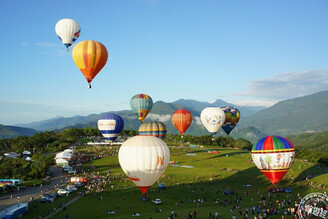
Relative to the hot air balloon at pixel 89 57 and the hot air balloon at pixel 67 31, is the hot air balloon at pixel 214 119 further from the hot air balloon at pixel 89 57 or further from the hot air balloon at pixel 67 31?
the hot air balloon at pixel 67 31

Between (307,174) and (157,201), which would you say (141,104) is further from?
(157,201)

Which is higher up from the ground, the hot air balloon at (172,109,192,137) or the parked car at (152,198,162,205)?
the hot air balloon at (172,109,192,137)

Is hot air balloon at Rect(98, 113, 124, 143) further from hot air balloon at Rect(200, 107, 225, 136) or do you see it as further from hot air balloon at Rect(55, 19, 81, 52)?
hot air balloon at Rect(200, 107, 225, 136)

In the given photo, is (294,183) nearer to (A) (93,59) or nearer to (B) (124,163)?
(B) (124,163)

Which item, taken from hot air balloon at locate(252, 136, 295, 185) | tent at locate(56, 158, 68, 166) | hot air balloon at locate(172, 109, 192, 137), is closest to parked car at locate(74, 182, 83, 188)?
tent at locate(56, 158, 68, 166)

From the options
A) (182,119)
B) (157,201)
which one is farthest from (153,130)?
(157,201)

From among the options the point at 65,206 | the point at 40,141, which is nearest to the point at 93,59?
the point at 65,206
